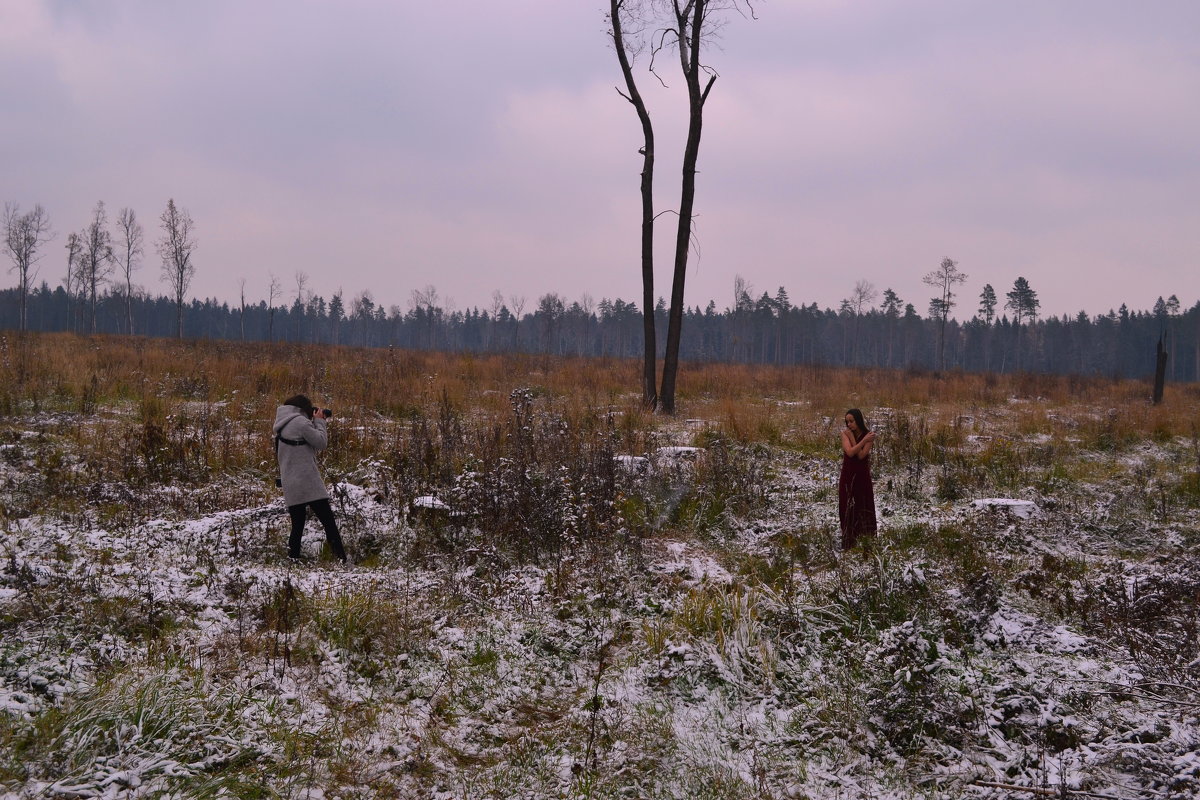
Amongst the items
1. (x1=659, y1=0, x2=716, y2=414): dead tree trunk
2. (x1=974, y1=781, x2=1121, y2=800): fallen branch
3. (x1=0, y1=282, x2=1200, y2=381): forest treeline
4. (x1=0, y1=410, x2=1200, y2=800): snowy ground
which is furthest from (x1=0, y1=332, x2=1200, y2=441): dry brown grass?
(x1=0, y1=282, x2=1200, y2=381): forest treeline

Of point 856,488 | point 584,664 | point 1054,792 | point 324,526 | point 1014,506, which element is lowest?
point 584,664

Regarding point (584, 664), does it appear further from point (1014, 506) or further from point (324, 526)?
point (1014, 506)

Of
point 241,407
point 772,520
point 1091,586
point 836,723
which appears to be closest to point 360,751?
point 836,723

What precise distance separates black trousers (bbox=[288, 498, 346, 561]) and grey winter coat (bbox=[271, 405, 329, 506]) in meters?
0.07

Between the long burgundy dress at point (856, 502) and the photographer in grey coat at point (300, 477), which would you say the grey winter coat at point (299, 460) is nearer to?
the photographer in grey coat at point (300, 477)

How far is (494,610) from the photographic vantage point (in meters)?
4.82

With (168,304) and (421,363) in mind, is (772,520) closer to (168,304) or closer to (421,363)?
(421,363)

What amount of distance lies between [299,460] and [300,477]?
0.16 metres

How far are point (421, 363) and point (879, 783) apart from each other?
48.8 ft

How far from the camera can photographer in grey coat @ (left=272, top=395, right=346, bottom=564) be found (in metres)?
5.79

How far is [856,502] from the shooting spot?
19.9 ft

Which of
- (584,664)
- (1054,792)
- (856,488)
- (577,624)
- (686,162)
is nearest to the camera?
(1054,792)

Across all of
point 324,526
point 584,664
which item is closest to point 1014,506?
point 584,664

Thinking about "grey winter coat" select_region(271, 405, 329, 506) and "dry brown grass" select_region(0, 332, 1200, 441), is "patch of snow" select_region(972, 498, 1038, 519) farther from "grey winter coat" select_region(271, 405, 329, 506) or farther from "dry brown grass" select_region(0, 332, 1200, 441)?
"grey winter coat" select_region(271, 405, 329, 506)
